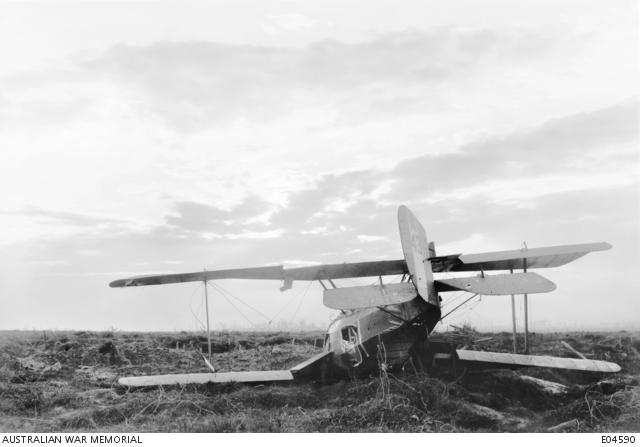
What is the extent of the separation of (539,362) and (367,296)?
4457 millimetres

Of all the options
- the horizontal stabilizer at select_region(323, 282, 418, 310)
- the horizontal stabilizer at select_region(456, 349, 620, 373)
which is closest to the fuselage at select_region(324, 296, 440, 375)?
the horizontal stabilizer at select_region(323, 282, 418, 310)

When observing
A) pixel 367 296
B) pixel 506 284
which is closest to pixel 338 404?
pixel 367 296

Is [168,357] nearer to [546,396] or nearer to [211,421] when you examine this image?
[211,421]

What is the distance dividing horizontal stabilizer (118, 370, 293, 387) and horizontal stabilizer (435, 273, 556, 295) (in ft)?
14.0

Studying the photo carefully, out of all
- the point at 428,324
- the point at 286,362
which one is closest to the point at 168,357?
the point at 286,362

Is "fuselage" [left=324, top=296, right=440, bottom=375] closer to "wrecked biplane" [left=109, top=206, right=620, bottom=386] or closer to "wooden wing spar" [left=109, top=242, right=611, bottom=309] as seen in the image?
"wrecked biplane" [left=109, top=206, right=620, bottom=386]

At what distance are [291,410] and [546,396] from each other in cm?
461

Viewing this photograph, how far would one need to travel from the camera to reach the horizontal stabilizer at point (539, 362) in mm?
10539

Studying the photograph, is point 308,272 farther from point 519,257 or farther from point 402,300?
point 519,257

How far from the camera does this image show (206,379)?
10.6 metres

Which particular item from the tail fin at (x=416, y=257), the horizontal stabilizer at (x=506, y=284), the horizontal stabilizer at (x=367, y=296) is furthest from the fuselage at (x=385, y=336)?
the horizontal stabilizer at (x=506, y=284)

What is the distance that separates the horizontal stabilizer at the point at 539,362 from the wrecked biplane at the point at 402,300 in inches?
0.7

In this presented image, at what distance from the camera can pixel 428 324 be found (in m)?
9.98

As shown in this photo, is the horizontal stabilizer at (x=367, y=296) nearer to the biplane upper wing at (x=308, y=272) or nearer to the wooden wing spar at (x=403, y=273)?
the wooden wing spar at (x=403, y=273)
